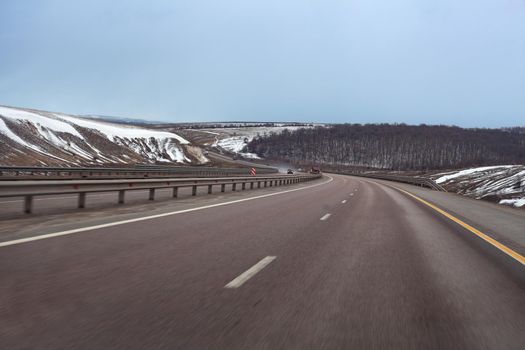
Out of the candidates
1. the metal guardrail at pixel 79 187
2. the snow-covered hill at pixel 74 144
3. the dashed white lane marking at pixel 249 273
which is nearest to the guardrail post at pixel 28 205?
the metal guardrail at pixel 79 187

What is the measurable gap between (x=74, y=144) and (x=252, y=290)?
7232 cm

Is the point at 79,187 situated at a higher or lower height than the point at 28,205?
higher

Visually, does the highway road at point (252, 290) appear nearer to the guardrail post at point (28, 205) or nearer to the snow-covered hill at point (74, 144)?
the guardrail post at point (28, 205)

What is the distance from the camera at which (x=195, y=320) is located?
452cm

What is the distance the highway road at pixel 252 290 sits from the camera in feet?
13.6

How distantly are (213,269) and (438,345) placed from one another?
3.44 metres

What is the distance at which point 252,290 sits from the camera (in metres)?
5.72

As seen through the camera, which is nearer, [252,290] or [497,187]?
[252,290]

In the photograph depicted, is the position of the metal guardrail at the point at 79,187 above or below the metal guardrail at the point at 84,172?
above

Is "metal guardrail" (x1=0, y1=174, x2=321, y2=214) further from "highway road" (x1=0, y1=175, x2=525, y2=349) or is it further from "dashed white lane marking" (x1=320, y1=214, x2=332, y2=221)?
"dashed white lane marking" (x1=320, y1=214, x2=332, y2=221)

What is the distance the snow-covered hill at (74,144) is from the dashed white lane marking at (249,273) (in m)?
44.3

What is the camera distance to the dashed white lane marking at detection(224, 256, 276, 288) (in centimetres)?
597

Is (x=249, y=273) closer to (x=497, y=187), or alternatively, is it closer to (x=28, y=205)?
(x=28, y=205)

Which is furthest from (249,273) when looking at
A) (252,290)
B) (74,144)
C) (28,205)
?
(74,144)
